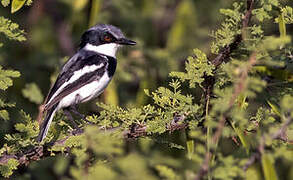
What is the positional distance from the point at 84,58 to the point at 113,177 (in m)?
3.36

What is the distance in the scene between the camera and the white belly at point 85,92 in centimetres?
514

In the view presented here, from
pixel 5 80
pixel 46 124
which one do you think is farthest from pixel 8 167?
pixel 46 124

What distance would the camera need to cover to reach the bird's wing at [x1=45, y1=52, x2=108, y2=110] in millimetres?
4973

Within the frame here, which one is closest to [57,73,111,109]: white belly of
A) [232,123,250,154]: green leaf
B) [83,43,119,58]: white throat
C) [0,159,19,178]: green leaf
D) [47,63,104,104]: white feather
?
[47,63,104,104]: white feather

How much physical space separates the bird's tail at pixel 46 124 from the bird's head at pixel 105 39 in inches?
45.7

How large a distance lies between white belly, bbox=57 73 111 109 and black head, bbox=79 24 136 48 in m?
0.61

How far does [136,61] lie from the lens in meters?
7.06

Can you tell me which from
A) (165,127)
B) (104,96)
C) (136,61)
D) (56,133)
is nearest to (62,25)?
(136,61)

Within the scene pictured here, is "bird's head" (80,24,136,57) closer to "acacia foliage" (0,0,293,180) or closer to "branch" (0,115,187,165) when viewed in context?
"acacia foliage" (0,0,293,180)

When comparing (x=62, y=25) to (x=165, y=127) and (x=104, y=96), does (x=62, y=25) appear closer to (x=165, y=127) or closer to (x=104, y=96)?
(x=104, y=96)

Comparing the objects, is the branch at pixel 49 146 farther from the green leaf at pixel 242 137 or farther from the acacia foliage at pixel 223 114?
the green leaf at pixel 242 137

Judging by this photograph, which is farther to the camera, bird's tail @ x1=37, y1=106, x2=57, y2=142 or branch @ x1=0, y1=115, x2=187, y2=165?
bird's tail @ x1=37, y1=106, x2=57, y2=142

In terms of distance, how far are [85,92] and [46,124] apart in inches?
40.6

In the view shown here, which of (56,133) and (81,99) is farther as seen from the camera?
(81,99)
